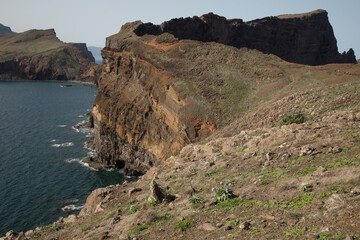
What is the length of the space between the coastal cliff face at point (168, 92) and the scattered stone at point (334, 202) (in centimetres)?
3115

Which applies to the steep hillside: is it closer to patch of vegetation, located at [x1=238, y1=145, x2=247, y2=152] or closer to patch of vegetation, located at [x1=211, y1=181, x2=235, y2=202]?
patch of vegetation, located at [x1=211, y1=181, x2=235, y2=202]

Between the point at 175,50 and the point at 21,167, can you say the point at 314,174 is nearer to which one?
the point at 175,50

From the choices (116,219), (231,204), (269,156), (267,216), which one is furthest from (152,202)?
(267,216)

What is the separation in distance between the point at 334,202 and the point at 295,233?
2047 mm

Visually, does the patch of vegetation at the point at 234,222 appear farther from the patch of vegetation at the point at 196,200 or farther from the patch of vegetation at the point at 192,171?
the patch of vegetation at the point at 192,171

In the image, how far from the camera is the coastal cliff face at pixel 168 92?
4431 centimetres

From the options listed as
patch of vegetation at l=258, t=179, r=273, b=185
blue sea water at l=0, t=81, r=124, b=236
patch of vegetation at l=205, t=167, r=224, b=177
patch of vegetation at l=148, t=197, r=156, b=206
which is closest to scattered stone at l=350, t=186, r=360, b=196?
patch of vegetation at l=258, t=179, r=273, b=185

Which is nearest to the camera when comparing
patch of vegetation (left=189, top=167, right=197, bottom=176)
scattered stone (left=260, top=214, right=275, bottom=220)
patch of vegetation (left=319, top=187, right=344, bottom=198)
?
scattered stone (left=260, top=214, right=275, bottom=220)

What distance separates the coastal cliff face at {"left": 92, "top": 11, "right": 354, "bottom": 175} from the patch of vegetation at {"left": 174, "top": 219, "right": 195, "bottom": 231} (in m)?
29.6

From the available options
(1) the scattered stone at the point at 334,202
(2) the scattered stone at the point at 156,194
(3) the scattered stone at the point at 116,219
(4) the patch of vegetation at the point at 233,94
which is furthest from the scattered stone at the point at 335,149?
(4) the patch of vegetation at the point at 233,94

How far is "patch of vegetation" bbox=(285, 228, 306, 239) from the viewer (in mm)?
9023

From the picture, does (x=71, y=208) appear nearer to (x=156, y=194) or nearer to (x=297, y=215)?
(x=156, y=194)

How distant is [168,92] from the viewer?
48.5m

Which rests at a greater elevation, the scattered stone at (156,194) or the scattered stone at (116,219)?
the scattered stone at (156,194)
